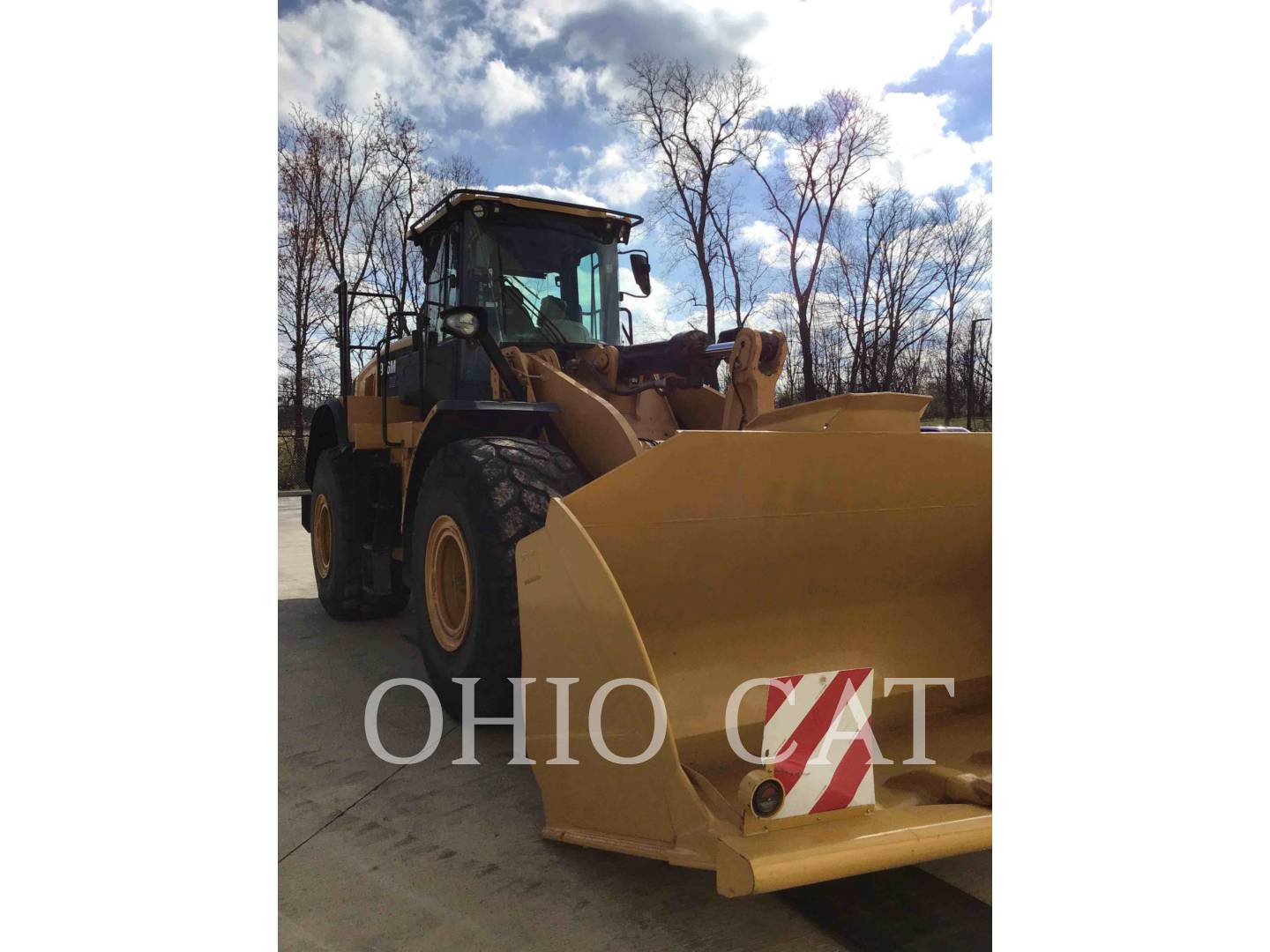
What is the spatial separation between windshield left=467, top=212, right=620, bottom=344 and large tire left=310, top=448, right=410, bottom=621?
5.94 ft

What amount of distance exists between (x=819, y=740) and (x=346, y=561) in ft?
13.9

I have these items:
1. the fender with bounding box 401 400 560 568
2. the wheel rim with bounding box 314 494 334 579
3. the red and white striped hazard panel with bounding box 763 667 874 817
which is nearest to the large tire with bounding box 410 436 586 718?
the fender with bounding box 401 400 560 568

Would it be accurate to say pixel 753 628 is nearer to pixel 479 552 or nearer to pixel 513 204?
pixel 479 552

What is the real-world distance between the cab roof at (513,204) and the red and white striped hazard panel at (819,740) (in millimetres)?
3339

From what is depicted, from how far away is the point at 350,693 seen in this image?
165 inches

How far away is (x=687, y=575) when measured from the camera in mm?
2738

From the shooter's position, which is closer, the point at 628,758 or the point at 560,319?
the point at 628,758

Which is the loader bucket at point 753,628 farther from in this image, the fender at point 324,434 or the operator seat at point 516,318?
the fender at point 324,434

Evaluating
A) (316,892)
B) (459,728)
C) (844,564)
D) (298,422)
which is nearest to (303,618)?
(459,728)

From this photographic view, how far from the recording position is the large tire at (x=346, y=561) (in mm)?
5586

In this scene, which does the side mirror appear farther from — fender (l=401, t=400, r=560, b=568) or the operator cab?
fender (l=401, t=400, r=560, b=568)

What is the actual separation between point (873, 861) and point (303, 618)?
4.93m

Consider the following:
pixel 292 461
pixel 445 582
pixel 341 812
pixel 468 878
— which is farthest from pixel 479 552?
pixel 292 461

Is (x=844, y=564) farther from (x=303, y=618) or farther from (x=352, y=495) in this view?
(x=303, y=618)
